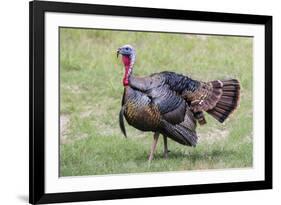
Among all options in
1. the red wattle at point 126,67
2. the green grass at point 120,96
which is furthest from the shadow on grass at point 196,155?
the red wattle at point 126,67

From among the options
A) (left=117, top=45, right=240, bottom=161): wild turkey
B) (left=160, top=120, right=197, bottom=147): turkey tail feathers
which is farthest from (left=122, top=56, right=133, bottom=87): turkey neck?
(left=160, top=120, right=197, bottom=147): turkey tail feathers

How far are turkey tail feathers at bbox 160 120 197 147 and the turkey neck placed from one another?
23cm

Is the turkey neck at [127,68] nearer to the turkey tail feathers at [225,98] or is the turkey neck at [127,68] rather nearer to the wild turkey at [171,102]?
the wild turkey at [171,102]

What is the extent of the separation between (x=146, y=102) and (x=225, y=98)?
39 cm

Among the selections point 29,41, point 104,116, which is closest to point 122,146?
point 104,116

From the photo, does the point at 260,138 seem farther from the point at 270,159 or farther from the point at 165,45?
the point at 165,45

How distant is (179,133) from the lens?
2.64m

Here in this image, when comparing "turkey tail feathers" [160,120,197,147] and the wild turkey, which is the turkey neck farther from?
"turkey tail feathers" [160,120,197,147]

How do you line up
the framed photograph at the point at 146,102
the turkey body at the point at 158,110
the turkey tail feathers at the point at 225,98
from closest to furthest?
the framed photograph at the point at 146,102 < the turkey body at the point at 158,110 < the turkey tail feathers at the point at 225,98

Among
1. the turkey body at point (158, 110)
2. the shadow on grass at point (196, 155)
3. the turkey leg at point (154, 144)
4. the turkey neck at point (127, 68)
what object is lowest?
the shadow on grass at point (196, 155)

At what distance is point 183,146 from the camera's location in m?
2.65

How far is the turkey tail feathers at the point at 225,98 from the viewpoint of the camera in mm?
2727

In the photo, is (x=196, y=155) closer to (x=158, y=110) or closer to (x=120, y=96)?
(x=158, y=110)

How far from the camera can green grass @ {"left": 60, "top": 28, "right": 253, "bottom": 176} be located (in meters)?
2.44
